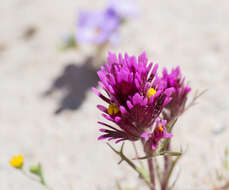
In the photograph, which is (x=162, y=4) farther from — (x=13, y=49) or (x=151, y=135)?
(x=151, y=135)

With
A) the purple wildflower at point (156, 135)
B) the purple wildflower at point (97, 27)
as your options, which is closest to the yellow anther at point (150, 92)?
the purple wildflower at point (156, 135)

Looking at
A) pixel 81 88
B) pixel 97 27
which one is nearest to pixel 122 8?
pixel 97 27

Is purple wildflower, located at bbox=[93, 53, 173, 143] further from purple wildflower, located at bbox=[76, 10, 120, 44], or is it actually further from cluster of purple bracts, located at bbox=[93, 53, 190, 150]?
purple wildflower, located at bbox=[76, 10, 120, 44]

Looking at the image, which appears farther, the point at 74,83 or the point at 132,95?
the point at 74,83

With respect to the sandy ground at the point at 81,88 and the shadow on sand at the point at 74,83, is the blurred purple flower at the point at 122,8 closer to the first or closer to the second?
the sandy ground at the point at 81,88

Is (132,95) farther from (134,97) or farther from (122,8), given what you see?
Answer: (122,8)

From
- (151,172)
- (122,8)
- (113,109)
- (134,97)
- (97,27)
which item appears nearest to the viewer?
(134,97)
